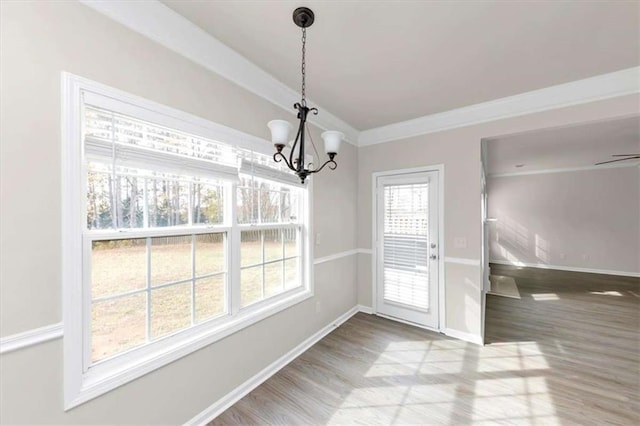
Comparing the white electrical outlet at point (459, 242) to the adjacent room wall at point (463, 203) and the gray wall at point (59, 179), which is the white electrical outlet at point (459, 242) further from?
the gray wall at point (59, 179)

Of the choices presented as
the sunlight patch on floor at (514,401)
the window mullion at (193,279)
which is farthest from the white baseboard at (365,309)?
Result: the window mullion at (193,279)

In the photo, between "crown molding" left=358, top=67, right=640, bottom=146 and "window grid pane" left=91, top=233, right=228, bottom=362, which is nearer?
"window grid pane" left=91, top=233, right=228, bottom=362

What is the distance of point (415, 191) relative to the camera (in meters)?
3.47

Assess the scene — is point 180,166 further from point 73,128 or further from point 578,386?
point 578,386

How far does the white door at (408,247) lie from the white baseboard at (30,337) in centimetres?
333

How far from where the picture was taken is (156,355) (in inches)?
62.7

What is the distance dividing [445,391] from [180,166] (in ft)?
8.99

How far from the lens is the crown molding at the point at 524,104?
2.29 meters

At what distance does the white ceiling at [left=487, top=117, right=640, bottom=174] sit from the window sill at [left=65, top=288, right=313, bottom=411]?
137 inches

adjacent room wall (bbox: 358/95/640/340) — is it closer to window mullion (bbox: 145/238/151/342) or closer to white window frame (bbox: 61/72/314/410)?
white window frame (bbox: 61/72/314/410)

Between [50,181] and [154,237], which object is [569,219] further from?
[50,181]

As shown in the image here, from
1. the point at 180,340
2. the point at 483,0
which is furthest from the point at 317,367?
the point at 483,0

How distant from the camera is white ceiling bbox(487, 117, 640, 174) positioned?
366cm

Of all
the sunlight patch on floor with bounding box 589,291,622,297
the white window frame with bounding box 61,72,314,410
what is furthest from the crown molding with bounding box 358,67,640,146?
the sunlight patch on floor with bounding box 589,291,622,297
